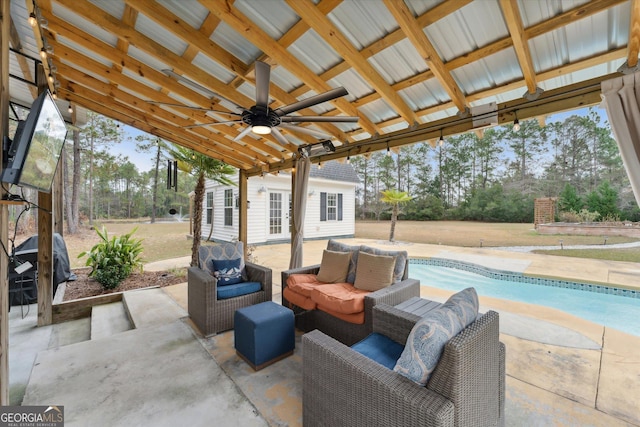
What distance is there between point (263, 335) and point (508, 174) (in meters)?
13.9

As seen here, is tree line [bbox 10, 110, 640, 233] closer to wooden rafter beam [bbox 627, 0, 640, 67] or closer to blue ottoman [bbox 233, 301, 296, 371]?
wooden rafter beam [bbox 627, 0, 640, 67]

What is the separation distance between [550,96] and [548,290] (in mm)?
4247

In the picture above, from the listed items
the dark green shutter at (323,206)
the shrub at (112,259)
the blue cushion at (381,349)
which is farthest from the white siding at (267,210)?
the blue cushion at (381,349)

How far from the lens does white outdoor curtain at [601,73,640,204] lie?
1.94m

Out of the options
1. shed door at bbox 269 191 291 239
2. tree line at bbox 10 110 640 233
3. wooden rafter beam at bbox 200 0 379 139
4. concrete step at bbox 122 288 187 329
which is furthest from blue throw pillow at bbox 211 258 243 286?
tree line at bbox 10 110 640 233

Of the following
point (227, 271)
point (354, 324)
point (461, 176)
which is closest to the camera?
point (354, 324)

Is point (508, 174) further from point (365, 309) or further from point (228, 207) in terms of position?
point (365, 309)

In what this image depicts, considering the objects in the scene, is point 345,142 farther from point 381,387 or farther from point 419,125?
point 381,387

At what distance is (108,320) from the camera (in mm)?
3666

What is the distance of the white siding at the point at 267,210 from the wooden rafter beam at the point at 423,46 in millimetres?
6971

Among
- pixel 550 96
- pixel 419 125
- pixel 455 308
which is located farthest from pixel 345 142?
pixel 455 308

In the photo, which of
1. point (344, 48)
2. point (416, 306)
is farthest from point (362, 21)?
point (416, 306)

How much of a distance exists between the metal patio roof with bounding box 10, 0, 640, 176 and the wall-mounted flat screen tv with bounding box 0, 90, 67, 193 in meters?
0.98

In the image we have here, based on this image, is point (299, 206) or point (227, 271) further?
point (299, 206)
